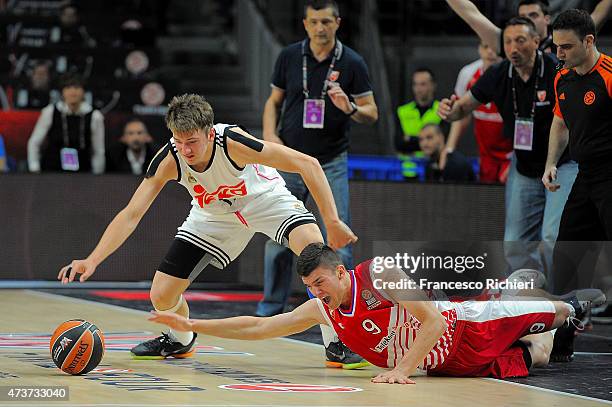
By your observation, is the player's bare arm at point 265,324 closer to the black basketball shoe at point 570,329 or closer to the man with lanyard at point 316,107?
the black basketball shoe at point 570,329

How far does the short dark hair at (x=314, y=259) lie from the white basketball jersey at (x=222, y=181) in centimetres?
107

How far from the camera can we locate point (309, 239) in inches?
310

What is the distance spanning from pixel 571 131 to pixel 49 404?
430 centimetres

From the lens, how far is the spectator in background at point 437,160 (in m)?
12.3

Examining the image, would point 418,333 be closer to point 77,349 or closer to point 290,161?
point 290,161

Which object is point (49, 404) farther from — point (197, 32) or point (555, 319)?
point (197, 32)

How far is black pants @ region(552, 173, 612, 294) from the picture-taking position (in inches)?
334

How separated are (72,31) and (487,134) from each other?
318 inches

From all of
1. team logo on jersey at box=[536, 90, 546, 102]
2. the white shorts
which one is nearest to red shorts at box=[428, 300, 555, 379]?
the white shorts

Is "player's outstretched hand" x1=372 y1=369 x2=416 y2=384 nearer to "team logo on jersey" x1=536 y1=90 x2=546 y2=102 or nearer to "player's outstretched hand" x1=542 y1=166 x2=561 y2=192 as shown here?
"player's outstretched hand" x1=542 y1=166 x2=561 y2=192

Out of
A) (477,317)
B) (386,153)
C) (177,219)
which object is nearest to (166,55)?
(386,153)

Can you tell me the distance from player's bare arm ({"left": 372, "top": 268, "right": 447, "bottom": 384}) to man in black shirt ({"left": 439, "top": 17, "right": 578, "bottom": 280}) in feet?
9.51

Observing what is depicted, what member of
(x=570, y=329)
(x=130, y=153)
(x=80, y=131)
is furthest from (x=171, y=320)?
(x=130, y=153)

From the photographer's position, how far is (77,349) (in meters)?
7.00
